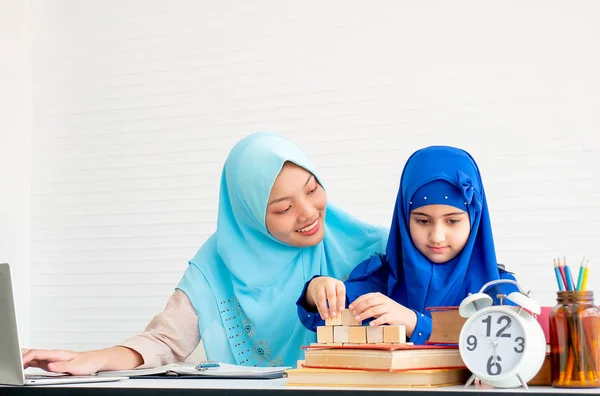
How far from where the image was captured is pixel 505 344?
47.2 inches

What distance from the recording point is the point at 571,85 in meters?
3.65

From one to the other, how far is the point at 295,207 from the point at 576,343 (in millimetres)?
1256

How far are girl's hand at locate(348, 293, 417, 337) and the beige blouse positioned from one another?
0.71 m

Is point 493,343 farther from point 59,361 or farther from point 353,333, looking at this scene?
→ point 59,361

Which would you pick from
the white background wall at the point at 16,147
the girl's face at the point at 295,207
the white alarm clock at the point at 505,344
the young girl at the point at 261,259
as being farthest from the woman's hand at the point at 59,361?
the white background wall at the point at 16,147

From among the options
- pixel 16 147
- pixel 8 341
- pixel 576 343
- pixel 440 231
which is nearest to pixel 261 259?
pixel 440 231

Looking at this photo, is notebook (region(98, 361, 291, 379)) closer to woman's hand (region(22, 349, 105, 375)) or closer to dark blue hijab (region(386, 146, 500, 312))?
woman's hand (region(22, 349, 105, 375))

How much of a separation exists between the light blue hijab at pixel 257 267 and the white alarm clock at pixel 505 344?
1.16 metres

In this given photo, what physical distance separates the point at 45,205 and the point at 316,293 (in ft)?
10.2

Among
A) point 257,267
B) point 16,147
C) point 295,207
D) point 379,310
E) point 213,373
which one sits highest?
point 16,147

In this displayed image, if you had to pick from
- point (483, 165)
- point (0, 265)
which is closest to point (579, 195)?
point (483, 165)

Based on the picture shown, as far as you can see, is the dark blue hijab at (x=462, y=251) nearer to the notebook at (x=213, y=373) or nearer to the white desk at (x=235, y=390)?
the notebook at (x=213, y=373)

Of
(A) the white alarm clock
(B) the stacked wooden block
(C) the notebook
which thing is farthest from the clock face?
(C) the notebook

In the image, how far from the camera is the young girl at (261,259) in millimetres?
2342
